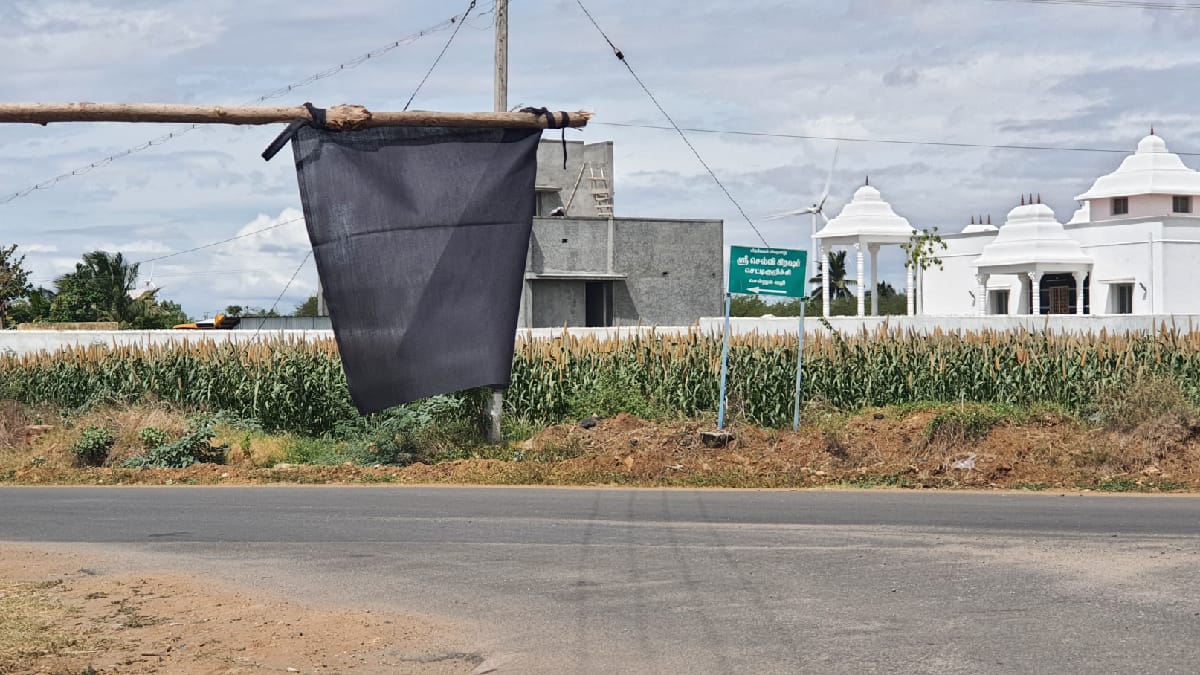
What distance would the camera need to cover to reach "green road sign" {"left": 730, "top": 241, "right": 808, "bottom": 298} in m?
22.8

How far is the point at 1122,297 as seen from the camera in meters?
51.0

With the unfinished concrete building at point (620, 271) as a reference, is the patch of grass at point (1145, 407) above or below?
below

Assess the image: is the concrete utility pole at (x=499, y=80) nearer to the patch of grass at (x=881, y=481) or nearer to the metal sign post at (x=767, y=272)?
the metal sign post at (x=767, y=272)

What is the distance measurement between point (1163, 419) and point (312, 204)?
17.4 meters

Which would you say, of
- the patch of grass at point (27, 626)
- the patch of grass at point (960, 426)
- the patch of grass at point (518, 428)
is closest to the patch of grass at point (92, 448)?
the patch of grass at point (518, 428)

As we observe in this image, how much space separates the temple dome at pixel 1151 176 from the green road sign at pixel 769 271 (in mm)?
35881

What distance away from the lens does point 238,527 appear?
→ 47.2ft

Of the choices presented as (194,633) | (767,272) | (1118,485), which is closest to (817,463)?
(767,272)

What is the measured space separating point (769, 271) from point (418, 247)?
16211 mm

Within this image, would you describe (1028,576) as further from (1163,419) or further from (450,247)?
(1163,419)

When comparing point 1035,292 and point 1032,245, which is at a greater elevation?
point 1032,245

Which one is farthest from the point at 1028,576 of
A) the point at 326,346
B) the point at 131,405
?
the point at 131,405

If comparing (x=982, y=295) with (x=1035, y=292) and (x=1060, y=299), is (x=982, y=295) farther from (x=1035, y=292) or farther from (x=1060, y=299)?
(x=1035, y=292)

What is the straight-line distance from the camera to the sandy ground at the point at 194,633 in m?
8.08
